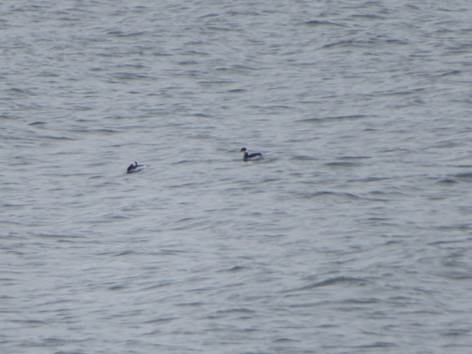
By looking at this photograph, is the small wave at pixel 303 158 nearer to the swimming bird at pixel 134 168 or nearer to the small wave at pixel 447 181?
the small wave at pixel 447 181

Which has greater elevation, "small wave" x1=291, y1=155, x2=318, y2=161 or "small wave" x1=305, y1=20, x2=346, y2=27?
"small wave" x1=305, y1=20, x2=346, y2=27

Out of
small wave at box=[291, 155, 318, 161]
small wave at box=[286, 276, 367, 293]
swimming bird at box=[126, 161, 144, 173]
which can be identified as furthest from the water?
swimming bird at box=[126, 161, 144, 173]

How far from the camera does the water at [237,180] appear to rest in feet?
65.6

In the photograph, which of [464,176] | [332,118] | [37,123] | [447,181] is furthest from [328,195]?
[37,123]

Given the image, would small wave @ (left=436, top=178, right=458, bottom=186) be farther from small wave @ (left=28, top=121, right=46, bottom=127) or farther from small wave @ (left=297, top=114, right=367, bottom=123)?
small wave @ (left=28, top=121, right=46, bottom=127)

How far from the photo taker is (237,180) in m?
27.5

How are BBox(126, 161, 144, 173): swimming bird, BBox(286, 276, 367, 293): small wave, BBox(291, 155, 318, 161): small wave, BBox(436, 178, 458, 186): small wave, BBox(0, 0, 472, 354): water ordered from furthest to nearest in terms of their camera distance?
1. BBox(291, 155, 318, 161): small wave
2. BBox(126, 161, 144, 173): swimming bird
3. BBox(436, 178, 458, 186): small wave
4. BBox(286, 276, 367, 293): small wave
5. BBox(0, 0, 472, 354): water

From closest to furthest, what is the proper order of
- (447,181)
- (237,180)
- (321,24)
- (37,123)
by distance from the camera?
1. (447,181)
2. (237,180)
3. (37,123)
4. (321,24)

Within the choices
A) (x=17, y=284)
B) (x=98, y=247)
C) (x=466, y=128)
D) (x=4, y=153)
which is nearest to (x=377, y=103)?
(x=466, y=128)

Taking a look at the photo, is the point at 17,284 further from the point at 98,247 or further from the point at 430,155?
the point at 430,155

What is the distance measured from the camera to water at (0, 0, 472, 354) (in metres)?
20.0

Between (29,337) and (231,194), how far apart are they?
7773 millimetres

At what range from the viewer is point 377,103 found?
109 ft

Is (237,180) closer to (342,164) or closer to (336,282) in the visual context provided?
(342,164)
